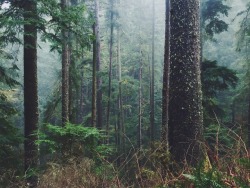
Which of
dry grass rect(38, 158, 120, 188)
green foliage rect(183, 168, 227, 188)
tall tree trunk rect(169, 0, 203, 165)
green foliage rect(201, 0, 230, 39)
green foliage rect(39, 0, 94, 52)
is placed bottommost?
dry grass rect(38, 158, 120, 188)

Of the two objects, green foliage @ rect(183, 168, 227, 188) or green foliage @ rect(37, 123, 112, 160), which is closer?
green foliage @ rect(183, 168, 227, 188)

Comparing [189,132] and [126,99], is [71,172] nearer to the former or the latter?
[189,132]

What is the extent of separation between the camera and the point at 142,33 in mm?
34906

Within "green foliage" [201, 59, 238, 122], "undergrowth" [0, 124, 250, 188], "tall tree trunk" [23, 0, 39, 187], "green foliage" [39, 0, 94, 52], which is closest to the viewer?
"undergrowth" [0, 124, 250, 188]

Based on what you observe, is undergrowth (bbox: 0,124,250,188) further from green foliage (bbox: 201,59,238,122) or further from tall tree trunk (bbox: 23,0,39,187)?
→ green foliage (bbox: 201,59,238,122)

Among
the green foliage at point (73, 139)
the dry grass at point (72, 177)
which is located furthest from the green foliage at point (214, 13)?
the dry grass at point (72, 177)

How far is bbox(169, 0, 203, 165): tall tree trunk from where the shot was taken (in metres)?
4.94

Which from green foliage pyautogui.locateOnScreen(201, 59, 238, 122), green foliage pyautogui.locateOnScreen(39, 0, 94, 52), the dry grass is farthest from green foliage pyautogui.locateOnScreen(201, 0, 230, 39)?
the dry grass

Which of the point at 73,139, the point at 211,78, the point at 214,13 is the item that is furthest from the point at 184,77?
the point at 214,13

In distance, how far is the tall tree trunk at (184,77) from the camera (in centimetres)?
494

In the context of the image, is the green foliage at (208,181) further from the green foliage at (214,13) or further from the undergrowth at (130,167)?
the green foliage at (214,13)

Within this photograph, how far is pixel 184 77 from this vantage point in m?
5.04

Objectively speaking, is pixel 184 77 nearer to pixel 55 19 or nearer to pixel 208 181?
pixel 208 181

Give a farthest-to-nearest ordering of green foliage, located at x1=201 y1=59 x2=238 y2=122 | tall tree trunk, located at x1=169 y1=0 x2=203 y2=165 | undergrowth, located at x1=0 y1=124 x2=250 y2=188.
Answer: green foliage, located at x1=201 y1=59 x2=238 y2=122, tall tree trunk, located at x1=169 y1=0 x2=203 y2=165, undergrowth, located at x1=0 y1=124 x2=250 y2=188
